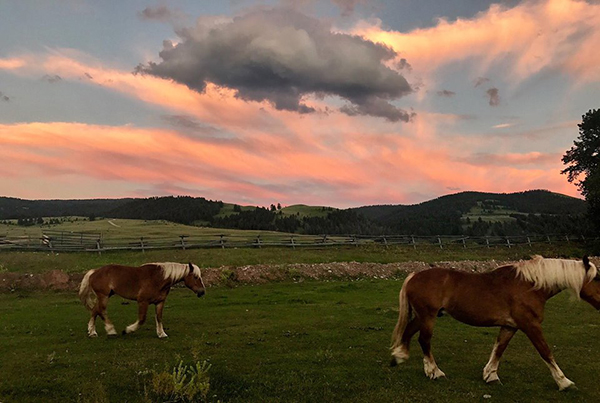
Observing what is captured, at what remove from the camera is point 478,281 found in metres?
8.02

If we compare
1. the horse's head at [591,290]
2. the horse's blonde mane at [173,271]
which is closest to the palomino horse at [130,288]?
the horse's blonde mane at [173,271]

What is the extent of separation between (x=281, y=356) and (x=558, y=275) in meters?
6.61

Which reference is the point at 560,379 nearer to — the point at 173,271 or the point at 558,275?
the point at 558,275

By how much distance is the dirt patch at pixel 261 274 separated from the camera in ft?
72.1

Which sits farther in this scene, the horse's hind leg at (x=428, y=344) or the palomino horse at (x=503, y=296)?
the horse's hind leg at (x=428, y=344)

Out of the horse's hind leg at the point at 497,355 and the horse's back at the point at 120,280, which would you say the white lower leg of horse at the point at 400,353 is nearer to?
the horse's hind leg at the point at 497,355

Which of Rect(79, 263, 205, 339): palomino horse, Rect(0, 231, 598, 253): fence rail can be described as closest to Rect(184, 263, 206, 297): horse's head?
Rect(79, 263, 205, 339): palomino horse

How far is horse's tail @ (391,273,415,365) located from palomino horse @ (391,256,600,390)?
24 centimetres

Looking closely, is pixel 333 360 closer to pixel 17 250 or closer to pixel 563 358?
pixel 563 358

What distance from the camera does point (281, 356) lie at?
954cm

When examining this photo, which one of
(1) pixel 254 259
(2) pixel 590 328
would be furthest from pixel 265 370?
(1) pixel 254 259

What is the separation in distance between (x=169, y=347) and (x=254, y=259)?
73.4ft

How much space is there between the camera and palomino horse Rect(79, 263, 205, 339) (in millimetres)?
11586

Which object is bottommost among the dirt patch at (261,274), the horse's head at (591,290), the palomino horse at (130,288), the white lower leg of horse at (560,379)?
the dirt patch at (261,274)
